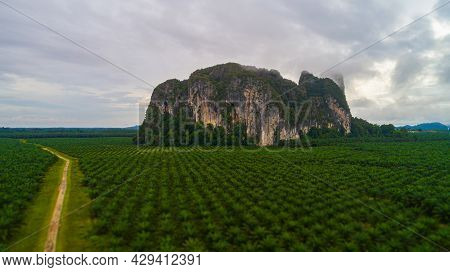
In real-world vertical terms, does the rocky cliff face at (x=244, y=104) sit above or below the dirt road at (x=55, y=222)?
above

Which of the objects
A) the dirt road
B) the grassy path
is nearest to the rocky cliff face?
the dirt road

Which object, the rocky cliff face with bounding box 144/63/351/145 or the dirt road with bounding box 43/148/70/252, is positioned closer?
the dirt road with bounding box 43/148/70/252

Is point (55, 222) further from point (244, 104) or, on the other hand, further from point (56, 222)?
point (244, 104)

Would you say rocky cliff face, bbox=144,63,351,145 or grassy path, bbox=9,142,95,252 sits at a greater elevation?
rocky cliff face, bbox=144,63,351,145

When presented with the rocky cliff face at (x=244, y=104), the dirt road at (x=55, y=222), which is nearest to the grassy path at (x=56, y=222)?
the dirt road at (x=55, y=222)

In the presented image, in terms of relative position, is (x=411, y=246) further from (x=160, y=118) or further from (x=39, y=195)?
(x=160, y=118)

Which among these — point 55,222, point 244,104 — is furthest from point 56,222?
point 244,104

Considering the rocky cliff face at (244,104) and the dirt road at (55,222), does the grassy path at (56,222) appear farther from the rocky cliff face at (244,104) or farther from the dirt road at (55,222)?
the rocky cliff face at (244,104)

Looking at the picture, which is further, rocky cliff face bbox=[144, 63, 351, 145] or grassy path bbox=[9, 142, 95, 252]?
rocky cliff face bbox=[144, 63, 351, 145]

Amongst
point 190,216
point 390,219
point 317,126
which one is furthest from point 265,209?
point 317,126

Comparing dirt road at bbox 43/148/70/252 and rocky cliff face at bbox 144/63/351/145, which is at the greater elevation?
rocky cliff face at bbox 144/63/351/145

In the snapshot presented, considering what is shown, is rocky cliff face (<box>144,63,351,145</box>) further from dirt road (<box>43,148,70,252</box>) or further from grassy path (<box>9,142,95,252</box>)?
grassy path (<box>9,142,95,252</box>)
